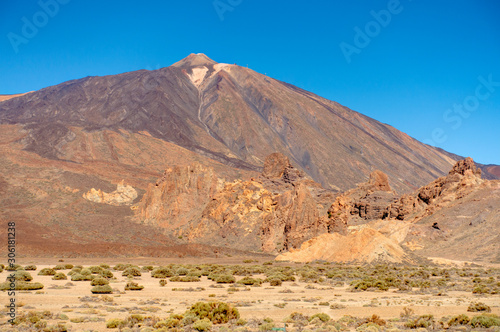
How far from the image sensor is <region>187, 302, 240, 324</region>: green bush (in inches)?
622

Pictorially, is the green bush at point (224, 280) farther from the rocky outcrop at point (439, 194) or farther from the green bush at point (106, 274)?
the rocky outcrop at point (439, 194)

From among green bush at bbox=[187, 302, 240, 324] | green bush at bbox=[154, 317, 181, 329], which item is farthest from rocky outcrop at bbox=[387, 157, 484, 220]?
green bush at bbox=[154, 317, 181, 329]

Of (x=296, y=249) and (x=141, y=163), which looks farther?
(x=141, y=163)

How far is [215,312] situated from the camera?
631 inches

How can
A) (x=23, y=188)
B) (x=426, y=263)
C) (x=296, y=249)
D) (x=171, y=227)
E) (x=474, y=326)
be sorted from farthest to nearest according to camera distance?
(x=23, y=188), (x=171, y=227), (x=296, y=249), (x=426, y=263), (x=474, y=326)

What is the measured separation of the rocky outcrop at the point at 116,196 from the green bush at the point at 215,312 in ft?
302

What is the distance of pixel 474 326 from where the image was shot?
15.0 m

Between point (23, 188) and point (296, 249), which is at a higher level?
point (23, 188)

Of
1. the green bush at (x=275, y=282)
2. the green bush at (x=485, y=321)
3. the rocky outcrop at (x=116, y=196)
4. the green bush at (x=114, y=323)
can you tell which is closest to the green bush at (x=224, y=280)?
the green bush at (x=275, y=282)

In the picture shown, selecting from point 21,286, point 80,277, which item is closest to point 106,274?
point 80,277

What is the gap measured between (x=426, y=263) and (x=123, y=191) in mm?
78628

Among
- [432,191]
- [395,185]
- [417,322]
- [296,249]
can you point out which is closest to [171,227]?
[296,249]

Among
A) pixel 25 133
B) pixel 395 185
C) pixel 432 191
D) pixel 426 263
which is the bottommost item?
pixel 426 263

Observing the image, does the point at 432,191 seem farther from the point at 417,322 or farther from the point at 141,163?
the point at 141,163
